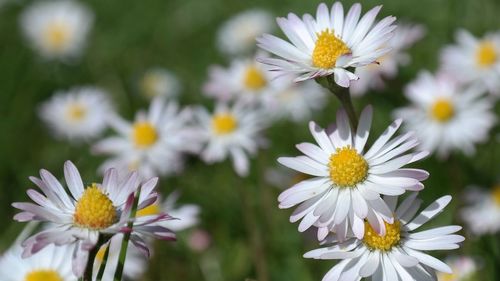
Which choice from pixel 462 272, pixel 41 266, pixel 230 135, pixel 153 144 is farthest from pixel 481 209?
pixel 41 266

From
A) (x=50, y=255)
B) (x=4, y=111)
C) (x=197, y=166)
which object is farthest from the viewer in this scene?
(x=4, y=111)

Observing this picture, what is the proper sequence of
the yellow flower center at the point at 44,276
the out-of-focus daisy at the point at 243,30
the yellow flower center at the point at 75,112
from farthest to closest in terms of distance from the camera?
the out-of-focus daisy at the point at 243,30
the yellow flower center at the point at 75,112
the yellow flower center at the point at 44,276

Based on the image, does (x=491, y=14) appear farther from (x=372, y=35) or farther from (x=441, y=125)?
(x=372, y=35)

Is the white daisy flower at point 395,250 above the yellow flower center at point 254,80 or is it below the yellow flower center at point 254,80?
below

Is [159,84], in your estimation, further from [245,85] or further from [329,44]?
[329,44]

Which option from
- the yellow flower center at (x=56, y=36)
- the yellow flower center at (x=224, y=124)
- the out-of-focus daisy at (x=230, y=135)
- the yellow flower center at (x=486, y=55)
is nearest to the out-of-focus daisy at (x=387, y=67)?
the yellow flower center at (x=486, y=55)

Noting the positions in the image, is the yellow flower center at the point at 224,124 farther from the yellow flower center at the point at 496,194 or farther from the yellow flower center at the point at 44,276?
the yellow flower center at the point at 44,276

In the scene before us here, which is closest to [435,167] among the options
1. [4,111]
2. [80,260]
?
[80,260]
